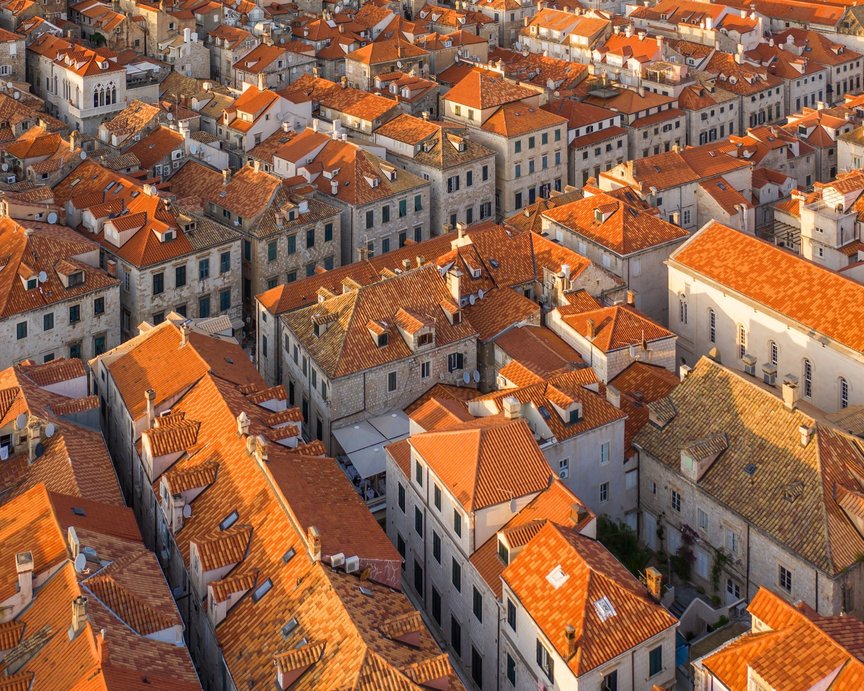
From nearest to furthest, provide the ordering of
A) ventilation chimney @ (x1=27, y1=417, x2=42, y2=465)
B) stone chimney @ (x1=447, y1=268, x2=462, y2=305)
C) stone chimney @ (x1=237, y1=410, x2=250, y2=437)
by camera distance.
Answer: stone chimney @ (x1=237, y1=410, x2=250, y2=437) < ventilation chimney @ (x1=27, y1=417, x2=42, y2=465) < stone chimney @ (x1=447, y1=268, x2=462, y2=305)

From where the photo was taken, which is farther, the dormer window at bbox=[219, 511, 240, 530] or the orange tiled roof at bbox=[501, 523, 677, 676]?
the dormer window at bbox=[219, 511, 240, 530]

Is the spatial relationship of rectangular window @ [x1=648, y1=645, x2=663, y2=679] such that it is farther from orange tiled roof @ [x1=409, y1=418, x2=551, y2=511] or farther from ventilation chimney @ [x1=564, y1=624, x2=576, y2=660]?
orange tiled roof @ [x1=409, y1=418, x2=551, y2=511]

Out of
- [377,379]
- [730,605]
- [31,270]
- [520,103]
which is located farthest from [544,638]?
[520,103]

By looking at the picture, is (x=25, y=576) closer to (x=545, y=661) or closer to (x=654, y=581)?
(x=545, y=661)

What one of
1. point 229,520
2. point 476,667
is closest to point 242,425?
point 229,520

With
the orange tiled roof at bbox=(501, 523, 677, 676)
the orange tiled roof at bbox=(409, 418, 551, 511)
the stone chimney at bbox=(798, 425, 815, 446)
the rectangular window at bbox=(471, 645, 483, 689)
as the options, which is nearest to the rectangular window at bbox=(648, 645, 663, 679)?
the orange tiled roof at bbox=(501, 523, 677, 676)

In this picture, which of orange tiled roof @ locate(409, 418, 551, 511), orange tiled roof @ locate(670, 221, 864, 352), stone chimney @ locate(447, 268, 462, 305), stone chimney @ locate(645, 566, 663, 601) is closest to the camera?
stone chimney @ locate(645, 566, 663, 601)

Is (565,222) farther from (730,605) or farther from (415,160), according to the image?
(730,605)
